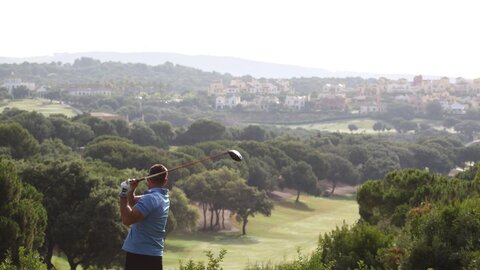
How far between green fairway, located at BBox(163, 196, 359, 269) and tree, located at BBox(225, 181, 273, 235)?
6.13ft

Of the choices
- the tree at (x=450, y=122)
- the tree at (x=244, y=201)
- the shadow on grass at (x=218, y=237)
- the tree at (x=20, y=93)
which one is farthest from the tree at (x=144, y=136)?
the tree at (x=450, y=122)

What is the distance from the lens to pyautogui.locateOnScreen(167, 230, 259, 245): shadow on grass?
54375mm

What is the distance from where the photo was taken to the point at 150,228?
29.1 feet

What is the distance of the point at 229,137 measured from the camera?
105 m

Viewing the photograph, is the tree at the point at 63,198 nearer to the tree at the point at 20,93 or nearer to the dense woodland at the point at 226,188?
the dense woodland at the point at 226,188

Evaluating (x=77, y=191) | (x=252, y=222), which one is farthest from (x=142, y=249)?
(x=252, y=222)

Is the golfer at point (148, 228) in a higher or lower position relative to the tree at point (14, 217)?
higher

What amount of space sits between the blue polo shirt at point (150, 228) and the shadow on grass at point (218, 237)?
44768mm

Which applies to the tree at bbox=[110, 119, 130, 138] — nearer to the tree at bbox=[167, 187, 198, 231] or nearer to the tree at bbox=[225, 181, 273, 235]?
the tree at bbox=[225, 181, 273, 235]

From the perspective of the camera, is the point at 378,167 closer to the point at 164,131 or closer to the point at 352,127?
the point at 164,131

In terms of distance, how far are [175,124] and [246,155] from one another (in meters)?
90.9

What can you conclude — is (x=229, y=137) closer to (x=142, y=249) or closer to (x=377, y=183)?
(x=377, y=183)

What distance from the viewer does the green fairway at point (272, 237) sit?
4603 cm

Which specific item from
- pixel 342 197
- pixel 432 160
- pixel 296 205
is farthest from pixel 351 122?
pixel 296 205
